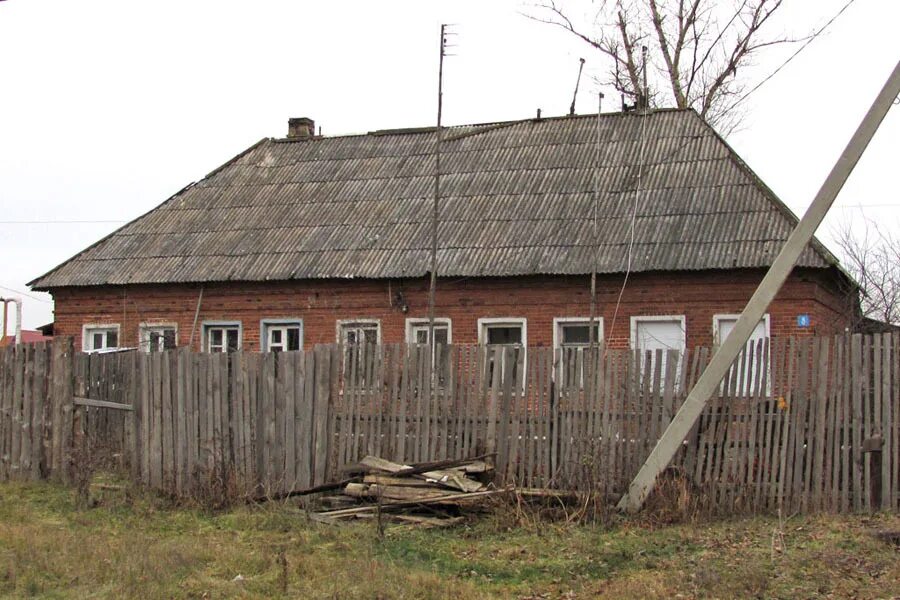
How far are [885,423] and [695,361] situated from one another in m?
1.65

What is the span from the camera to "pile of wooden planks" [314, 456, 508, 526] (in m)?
9.25

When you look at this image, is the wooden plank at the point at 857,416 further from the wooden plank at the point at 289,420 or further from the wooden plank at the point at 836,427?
the wooden plank at the point at 289,420

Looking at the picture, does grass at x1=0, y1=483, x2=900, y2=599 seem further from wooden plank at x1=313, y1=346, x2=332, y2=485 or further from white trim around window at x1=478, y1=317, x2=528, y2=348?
white trim around window at x1=478, y1=317, x2=528, y2=348

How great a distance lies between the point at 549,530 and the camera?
889 cm

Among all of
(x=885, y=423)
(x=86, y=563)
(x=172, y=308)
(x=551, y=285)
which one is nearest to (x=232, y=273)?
(x=172, y=308)

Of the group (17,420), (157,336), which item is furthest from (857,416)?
(157,336)

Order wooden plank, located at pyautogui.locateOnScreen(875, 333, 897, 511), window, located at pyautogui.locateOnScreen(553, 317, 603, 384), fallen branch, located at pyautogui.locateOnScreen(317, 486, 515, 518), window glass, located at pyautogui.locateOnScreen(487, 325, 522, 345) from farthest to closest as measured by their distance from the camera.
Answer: window glass, located at pyautogui.locateOnScreen(487, 325, 522, 345), window, located at pyautogui.locateOnScreen(553, 317, 603, 384), fallen branch, located at pyautogui.locateOnScreen(317, 486, 515, 518), wooden plank, located at pyautogui.locateOnScreen(875, 333, 897, 511)

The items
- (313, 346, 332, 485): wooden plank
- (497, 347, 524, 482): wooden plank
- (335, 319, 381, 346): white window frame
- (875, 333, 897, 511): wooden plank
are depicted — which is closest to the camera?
(875, 333, 897, 511): wooden plank

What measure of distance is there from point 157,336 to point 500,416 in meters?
10.5

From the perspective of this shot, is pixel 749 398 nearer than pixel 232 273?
Yes

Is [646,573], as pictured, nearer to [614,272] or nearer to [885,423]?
[885,423]

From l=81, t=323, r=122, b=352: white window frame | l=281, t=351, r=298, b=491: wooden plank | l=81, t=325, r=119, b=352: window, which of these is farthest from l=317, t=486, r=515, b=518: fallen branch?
l=81, t=325, r=119, b=352: window

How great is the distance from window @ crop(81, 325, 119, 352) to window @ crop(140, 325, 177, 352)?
0.62 m

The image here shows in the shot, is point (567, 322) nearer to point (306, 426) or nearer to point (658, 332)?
point (658, 332)
